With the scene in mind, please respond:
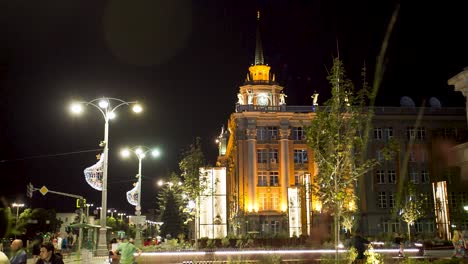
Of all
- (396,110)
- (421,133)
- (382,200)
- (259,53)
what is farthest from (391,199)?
(259,53)

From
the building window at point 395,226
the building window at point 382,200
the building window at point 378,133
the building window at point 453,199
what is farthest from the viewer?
the building window at point 378,133

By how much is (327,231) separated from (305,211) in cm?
245

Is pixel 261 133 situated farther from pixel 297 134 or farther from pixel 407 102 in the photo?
pixel 407 102

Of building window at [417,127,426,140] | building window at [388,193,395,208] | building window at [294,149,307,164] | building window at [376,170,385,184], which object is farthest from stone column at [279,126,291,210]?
building window at [417,127,426,140]

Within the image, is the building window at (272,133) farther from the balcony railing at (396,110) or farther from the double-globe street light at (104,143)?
the double-globe street light at (104,143)

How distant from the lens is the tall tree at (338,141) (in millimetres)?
20656

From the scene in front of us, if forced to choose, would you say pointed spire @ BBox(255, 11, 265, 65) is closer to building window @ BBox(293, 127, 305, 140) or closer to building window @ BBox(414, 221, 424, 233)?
building window @ BBox(293, 127, 305, 140)

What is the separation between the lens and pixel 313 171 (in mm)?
79188

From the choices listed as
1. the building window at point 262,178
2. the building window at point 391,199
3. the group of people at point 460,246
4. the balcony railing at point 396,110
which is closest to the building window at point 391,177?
the building window at point 391,199

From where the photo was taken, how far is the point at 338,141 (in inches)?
826

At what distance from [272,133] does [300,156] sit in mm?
5504

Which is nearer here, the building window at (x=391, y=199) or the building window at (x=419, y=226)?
the building window at (x=419, y=226)

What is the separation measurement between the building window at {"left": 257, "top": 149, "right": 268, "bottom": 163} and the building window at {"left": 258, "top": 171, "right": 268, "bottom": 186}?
176 cm

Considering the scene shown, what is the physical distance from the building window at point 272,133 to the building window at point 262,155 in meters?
2.16
